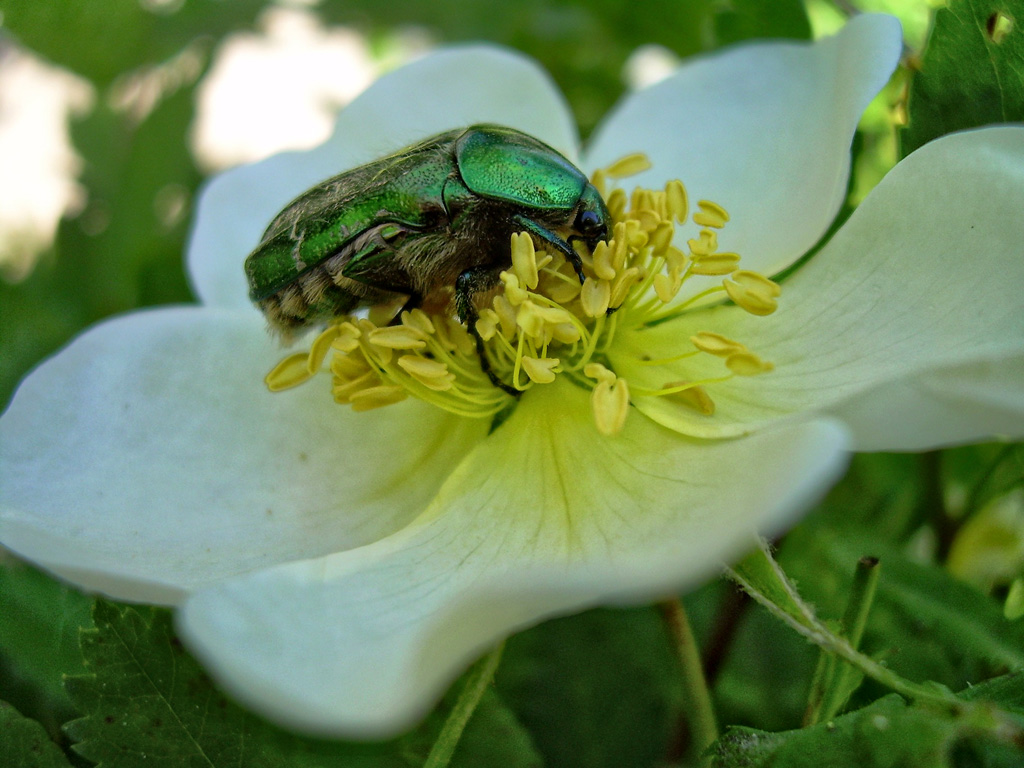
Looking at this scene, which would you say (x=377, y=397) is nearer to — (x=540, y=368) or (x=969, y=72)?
(x=540, y=368)

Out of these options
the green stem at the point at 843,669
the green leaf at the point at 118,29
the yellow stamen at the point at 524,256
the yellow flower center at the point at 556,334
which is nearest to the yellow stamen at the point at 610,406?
the yellow flower center at the point at 556,334

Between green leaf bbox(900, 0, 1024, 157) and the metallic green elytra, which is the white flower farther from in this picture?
the metallic green elytra

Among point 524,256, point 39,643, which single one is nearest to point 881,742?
point 524,256

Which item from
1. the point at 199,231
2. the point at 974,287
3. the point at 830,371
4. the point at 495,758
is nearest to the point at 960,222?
the point at 974,287

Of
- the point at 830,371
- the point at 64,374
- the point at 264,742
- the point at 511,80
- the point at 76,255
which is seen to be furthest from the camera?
the point at 76,255

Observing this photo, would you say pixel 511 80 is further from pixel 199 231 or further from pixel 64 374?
pixel 64 374
